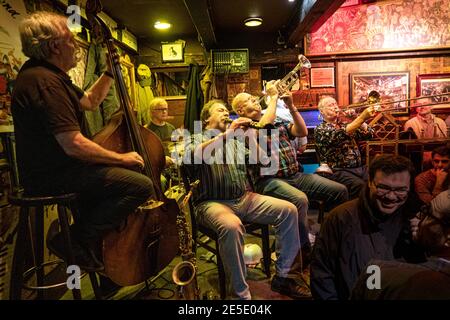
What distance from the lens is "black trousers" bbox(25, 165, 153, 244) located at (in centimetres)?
181

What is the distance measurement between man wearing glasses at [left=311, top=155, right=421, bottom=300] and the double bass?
1.04 m

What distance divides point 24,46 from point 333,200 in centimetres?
268

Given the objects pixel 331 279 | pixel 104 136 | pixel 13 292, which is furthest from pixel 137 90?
pixel 331 279

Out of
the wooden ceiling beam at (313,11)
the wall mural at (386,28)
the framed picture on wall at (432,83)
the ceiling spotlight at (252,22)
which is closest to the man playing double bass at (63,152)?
the wooden ceiling beam at (313,11)

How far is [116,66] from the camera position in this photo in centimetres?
218

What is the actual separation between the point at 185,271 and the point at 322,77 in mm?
4912

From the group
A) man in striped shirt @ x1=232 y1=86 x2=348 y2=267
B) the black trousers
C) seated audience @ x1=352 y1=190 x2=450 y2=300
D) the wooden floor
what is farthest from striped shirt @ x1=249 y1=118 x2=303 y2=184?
seated audience @ x1=352 y1=190 x2=450 y2=300

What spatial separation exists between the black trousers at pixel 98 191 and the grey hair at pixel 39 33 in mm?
668

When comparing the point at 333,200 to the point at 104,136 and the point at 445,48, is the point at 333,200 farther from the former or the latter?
the point at 445,48

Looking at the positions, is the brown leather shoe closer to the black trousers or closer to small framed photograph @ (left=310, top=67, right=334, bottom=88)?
the black trousers

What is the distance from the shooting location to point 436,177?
372cm

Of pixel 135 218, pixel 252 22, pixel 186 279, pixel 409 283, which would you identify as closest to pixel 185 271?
pixel 186 279
